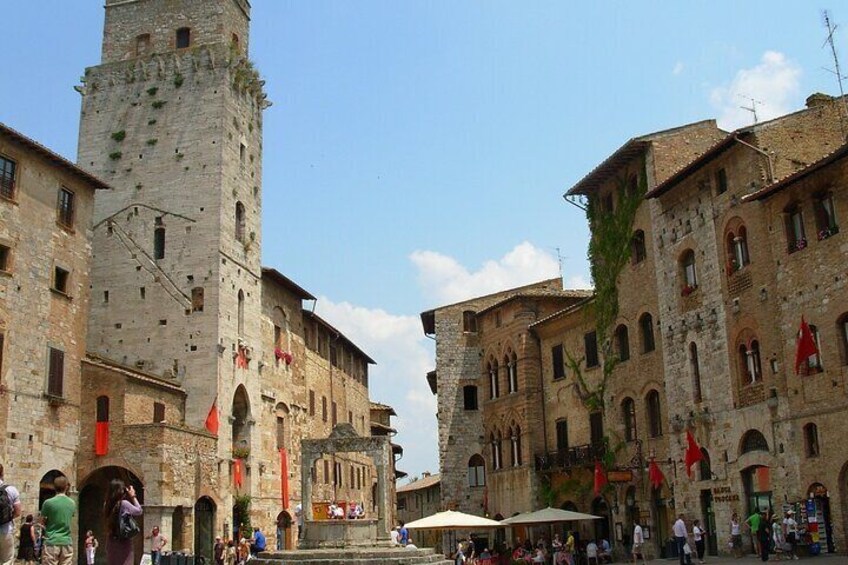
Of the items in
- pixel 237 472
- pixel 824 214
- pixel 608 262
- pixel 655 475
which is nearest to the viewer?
pixel 824 214

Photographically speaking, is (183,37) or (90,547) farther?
(183,37)

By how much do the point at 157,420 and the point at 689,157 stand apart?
21556mm

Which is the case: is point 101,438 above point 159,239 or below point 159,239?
Answer: below

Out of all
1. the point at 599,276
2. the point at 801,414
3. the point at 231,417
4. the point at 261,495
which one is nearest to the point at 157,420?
the point at 231,417

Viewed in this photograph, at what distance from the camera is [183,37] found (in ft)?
137

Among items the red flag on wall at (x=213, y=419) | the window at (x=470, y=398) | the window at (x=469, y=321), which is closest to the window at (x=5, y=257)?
the red flag on wall at (x=213, y=419)

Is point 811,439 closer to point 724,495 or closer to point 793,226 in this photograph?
point 724,495

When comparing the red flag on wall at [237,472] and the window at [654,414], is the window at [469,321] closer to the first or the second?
the red flag on wall at [237,472]

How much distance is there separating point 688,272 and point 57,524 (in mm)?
25436

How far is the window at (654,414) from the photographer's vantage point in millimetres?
34438

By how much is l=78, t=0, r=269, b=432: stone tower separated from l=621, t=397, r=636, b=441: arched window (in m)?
15.3

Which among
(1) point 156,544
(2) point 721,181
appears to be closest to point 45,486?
(1) point 156,544

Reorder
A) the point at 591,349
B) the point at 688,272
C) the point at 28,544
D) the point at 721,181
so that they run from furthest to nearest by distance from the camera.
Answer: the point at 591,349, the point at 688,272, the point at 721,181, the point at 28,544

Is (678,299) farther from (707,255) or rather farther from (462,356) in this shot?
(462,356)
